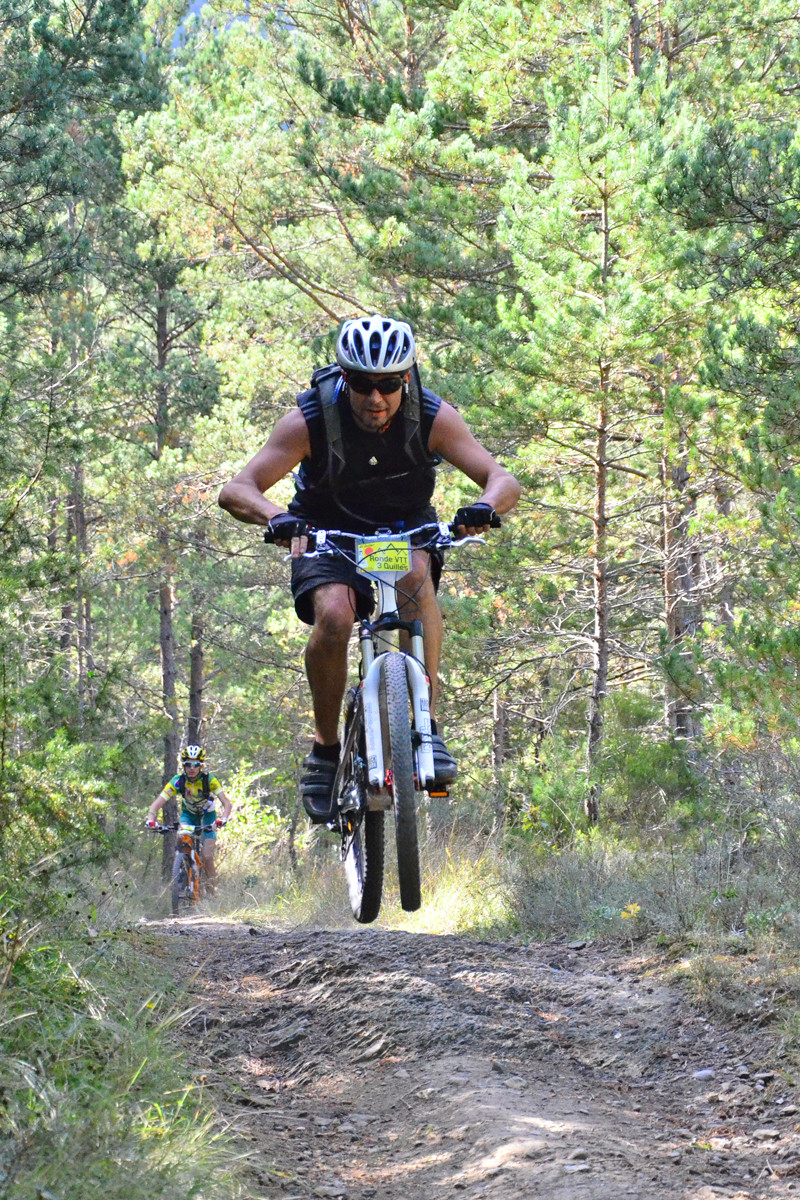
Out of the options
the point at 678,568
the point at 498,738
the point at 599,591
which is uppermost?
the point at 678,568

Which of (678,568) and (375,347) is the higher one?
(678,568)

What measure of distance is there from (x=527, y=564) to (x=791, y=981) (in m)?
8.41

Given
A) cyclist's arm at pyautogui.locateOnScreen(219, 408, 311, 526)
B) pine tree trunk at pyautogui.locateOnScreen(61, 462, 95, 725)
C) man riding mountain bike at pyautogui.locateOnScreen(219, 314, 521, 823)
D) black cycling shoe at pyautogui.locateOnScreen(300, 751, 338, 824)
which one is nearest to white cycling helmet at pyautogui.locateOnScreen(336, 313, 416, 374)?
man riding mountain bike at pyautogui.locateOnScreen(219, 314, 521, 823)

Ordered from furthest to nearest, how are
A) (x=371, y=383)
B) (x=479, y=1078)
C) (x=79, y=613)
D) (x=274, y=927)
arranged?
(x=79, y=613), (x=274, y=927), (x=371, y=383), (x=479, y=1078)

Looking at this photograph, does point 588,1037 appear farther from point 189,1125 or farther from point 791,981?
point 189,1125

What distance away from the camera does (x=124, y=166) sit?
17.7 m

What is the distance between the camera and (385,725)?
5.14 m

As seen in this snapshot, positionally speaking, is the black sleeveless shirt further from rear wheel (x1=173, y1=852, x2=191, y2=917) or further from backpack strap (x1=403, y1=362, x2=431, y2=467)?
rear wheel (x1=173, y1=852, x2=191, y2=917)

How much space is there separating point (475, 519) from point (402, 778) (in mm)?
1106

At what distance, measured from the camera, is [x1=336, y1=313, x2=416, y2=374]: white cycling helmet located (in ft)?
16.5

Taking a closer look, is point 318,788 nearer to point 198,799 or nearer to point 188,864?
point 198,799

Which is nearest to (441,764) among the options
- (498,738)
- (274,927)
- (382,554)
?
(382,554)

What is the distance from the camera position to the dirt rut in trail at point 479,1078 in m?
3.78

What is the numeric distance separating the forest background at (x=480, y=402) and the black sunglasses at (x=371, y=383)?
6.10 feet
